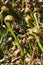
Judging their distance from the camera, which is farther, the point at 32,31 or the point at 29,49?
the point at 29,49

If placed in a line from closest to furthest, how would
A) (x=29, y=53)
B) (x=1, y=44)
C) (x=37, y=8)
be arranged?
(x=29, y=53) < (x=1, y=44) < (x=37, y=8)

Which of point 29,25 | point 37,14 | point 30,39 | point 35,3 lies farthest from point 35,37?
point 35,3

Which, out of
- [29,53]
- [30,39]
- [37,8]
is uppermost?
[37,8]

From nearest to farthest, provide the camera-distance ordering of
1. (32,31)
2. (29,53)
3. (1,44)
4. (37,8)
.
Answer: (32,31) → (29,53) → (1,44) → (37,8)

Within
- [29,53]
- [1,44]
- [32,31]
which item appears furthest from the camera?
[1,44]

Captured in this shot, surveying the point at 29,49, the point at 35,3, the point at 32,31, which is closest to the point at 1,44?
the point at 29,49

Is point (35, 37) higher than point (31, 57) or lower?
higher

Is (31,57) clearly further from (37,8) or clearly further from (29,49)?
(37,8)

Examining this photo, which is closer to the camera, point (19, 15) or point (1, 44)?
point (1, 44)

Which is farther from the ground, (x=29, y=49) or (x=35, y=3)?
(x=35, y=3)

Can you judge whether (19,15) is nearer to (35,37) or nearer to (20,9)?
(20,9)
